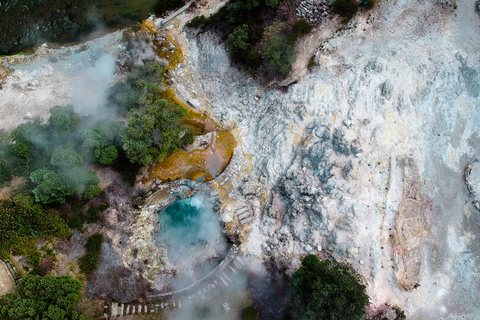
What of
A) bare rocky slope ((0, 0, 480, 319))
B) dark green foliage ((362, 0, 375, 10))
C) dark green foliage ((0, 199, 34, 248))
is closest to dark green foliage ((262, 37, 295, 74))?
bare rocky slope ((0, 0, 480, 319))

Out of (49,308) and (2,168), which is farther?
(2,168)

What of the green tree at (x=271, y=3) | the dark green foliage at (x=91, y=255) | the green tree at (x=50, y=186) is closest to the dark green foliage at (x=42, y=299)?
the dark green foliage at (x=91, y=255)

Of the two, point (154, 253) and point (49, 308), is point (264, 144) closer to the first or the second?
point (154, 253)

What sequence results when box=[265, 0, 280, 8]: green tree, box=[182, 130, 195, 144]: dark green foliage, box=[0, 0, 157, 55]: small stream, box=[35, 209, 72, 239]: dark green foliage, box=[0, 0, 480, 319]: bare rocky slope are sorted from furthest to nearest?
box=[0, 0, 157, 55]: small stream
box=[182, 130, 195, 144]: dark green foliage
box=[265, 0, 280, 8]: green tree
box=[35, 209, 72, 239]: dark green foliage
box=[0, 0, 480, 319]: bare rocky slope

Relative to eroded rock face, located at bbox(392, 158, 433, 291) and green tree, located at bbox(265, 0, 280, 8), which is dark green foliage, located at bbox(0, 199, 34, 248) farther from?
eroded rock face, located at bbox(392, 158, 433, 291)

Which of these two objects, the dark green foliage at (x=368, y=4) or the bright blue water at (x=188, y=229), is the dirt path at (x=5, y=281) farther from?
the dark green foliage at (x=368, y=4)

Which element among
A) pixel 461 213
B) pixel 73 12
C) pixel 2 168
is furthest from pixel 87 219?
pixel 461 213
